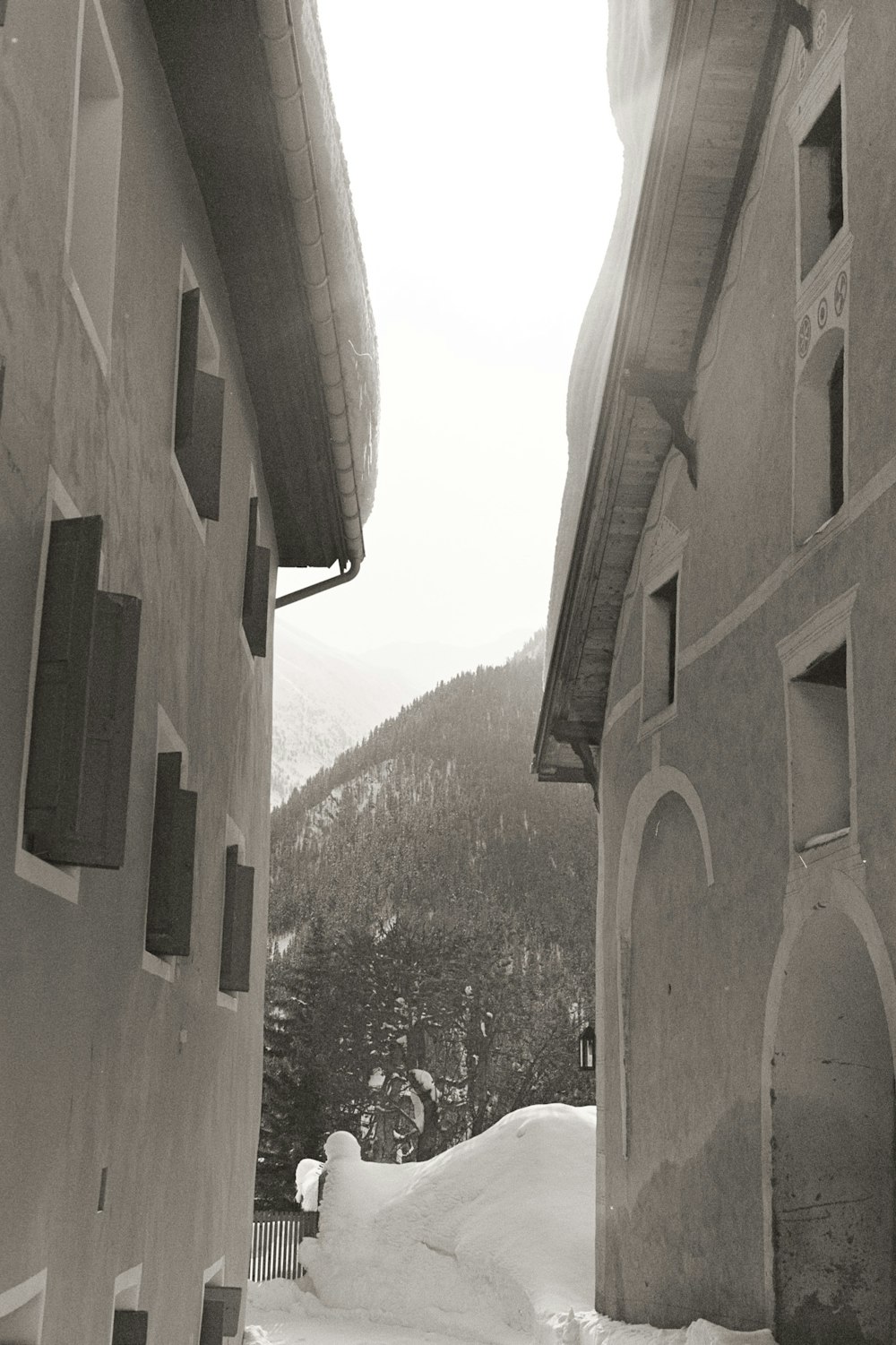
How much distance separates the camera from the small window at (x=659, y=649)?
13594 mm

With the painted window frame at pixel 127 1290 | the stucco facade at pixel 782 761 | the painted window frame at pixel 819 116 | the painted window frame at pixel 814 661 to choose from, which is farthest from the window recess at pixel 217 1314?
the painted window frame at pixel 819 116

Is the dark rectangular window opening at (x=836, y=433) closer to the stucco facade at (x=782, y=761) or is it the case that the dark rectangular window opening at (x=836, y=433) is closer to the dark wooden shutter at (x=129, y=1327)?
the stucco facade at (x=782, y=761)

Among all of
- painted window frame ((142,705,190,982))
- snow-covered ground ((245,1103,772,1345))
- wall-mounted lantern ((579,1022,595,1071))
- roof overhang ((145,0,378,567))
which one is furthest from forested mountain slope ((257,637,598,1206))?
painted window frame ((142,705,190,982))

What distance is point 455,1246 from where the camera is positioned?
21.0 m

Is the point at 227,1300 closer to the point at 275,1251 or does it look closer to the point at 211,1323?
the point at 211,1323

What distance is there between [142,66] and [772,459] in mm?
5210

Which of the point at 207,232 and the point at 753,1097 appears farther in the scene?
the point at 753,1097

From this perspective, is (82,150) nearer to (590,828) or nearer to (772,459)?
(772,459)

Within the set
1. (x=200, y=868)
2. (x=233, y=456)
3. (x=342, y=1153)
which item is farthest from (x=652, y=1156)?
(x=342, y=1153)

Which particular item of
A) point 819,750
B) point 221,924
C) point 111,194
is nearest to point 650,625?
point 819,750

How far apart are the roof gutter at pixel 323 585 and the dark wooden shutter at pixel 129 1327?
7947 mm

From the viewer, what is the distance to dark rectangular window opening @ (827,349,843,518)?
10133 millimetres

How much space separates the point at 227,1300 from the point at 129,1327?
139 inches

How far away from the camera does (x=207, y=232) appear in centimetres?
903
